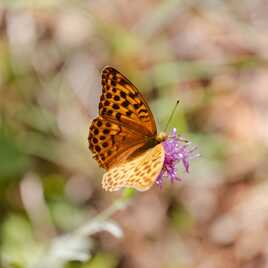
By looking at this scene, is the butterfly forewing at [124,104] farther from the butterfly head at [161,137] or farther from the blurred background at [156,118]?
the blurred background at [156,118]

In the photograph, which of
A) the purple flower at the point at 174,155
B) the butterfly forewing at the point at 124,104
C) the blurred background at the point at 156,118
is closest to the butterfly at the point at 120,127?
the butterfly forewing at the point at 124,104

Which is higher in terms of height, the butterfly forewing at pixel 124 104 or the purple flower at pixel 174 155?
the butterfly forewing at pixel 124 104

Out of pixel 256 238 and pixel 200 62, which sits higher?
pixel 200 62

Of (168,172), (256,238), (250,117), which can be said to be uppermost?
(250,117)

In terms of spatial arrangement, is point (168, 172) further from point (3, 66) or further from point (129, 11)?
point (129, 11)

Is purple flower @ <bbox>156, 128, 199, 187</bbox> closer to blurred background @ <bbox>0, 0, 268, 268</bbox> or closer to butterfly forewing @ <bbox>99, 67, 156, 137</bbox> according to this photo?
butterfly forewing @ <bbox>99, 67, 156, 137</bbox>

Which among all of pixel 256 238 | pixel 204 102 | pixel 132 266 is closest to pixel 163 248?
pixel 132 266

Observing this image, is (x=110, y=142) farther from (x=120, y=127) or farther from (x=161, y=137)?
(x=161, y=137)
